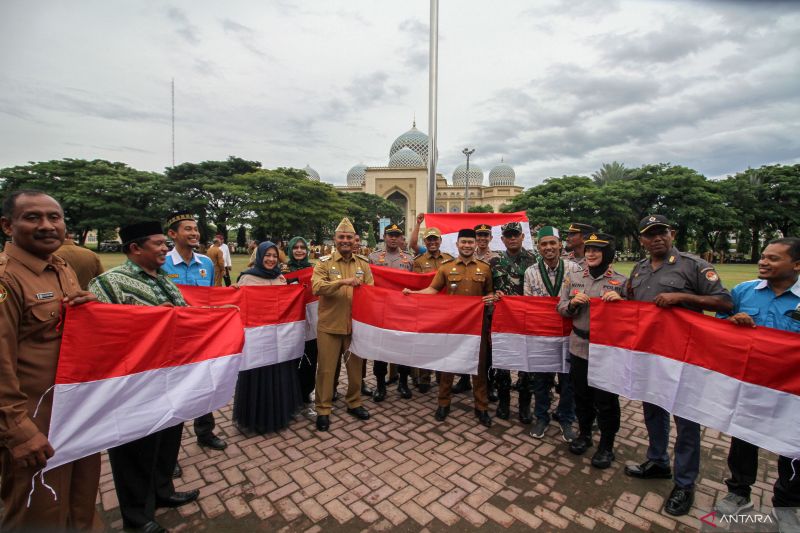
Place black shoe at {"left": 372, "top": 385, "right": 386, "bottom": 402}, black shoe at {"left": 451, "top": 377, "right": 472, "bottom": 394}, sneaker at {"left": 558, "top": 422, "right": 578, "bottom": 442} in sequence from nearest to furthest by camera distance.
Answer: sneaker at {"left": 558, "top": 422, "right": 578, "bottom": 442} < black shoe at {"left": 372, "top": 385, "right": 386, "bottom": 402} < black shoe at {"left": 451, "top": 377, "right": 472, "bottom": 394}

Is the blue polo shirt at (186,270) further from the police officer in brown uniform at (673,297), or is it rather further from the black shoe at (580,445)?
the police officer in brown uniform at (673,297)

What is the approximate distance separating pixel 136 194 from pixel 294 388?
138 ft

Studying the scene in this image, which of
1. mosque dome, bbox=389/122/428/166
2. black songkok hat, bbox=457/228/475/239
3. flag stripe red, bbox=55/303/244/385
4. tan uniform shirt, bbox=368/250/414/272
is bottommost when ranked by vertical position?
flag stripe red, bbox=55/303/244/385

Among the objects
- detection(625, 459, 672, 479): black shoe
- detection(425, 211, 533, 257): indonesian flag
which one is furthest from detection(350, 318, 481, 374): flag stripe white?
detection(425, 211, 533, 257): indonesian flag

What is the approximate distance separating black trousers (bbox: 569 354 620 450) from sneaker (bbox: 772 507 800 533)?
1.14 metres

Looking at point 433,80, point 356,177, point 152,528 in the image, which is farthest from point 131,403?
point 356,177

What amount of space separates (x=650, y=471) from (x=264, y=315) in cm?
413

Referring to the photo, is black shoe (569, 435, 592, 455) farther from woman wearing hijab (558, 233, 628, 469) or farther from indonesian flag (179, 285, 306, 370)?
indonesian flag (179, 285, 306, 370)

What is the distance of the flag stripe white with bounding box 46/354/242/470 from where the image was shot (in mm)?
2264

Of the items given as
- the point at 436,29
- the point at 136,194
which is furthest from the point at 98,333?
the point at 136,194

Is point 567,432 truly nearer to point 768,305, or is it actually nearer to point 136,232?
point 768,305

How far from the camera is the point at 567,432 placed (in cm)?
405

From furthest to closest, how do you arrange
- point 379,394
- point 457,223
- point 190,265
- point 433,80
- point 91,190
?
point 91,190, point 433,80, point 457,223, point 379,394, point 190,265

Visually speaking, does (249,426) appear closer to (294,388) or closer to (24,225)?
(294,388)
